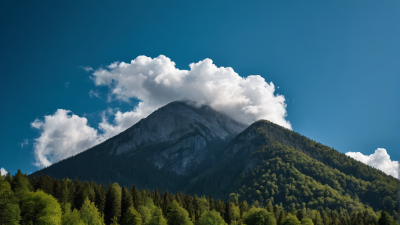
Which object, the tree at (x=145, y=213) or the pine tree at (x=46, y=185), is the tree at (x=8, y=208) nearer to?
the pine tree at (x=46, y=185)

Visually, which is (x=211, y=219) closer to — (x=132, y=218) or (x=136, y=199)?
(x=132, y=218)

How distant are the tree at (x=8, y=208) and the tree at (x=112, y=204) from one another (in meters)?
35.9

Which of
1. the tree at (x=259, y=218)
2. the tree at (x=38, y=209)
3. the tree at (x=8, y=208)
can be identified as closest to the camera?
the tree at (x=8, y=208)

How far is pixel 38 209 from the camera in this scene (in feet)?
283

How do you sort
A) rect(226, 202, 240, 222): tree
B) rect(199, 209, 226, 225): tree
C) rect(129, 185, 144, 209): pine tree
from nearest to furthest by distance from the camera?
1. rect(199, 209, 226, 225): tree
2. rect(129, 185, 144, 209): pine tree
3. rect(226, 202, 240, 222): tree

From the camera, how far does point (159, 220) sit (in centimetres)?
10800

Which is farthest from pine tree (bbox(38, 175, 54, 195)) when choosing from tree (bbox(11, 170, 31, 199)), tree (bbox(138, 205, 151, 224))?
tree (bbox(138, 205, 151, 224))

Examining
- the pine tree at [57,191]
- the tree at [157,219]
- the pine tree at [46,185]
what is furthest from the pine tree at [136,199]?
the pine tree at [46,185]

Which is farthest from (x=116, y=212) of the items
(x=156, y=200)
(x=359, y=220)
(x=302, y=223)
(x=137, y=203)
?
(x=359, y=220)

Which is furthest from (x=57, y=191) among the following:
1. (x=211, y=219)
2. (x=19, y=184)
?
(x=211, y=219)

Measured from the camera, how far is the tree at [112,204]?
113069 millimetres

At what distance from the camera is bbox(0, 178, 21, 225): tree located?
266 feet

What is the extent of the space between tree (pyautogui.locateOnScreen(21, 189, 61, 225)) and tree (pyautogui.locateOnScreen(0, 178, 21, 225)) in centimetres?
277

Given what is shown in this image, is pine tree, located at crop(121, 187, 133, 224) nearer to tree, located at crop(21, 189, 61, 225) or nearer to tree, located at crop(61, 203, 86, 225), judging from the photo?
tree, located at crop(61, 203, 86, 225)
